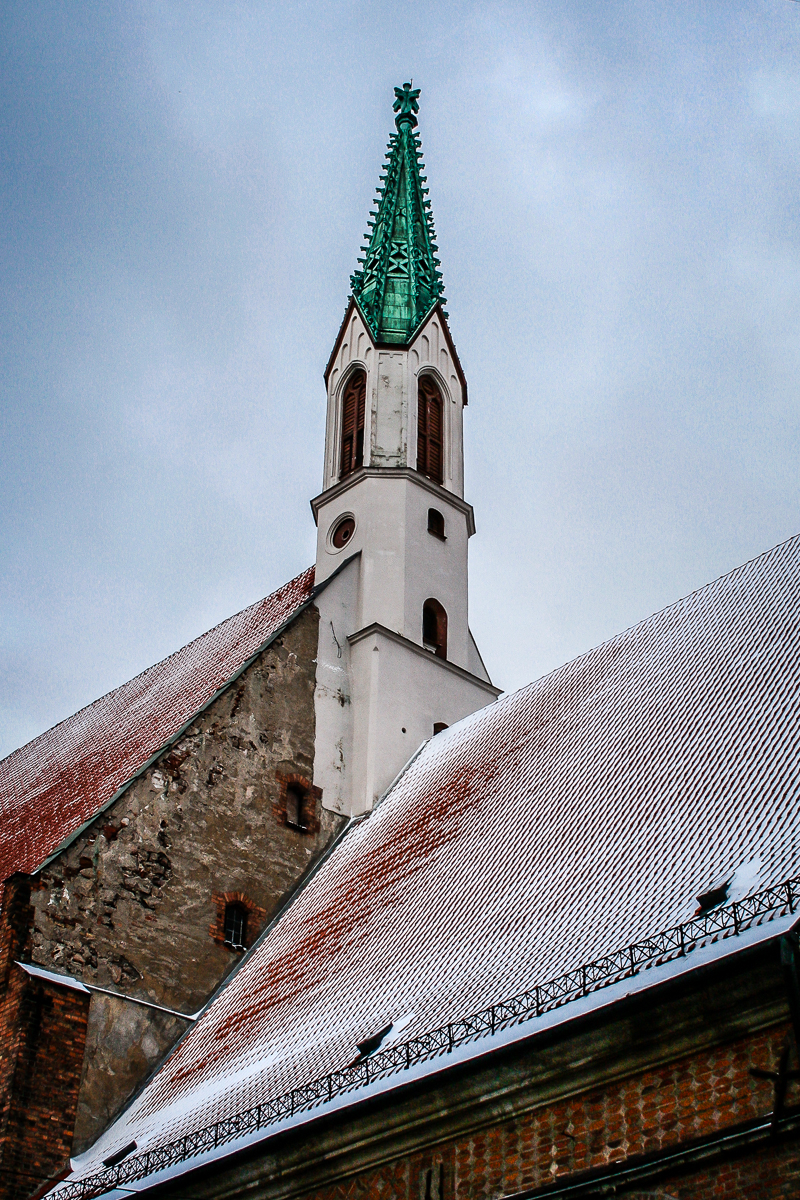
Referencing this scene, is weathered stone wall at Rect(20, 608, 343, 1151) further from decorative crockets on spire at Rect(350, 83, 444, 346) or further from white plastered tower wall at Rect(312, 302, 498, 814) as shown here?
decorative crockets on spire at Rect(350, 83, 444, 346)

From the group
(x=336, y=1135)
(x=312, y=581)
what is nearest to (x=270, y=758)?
(x=312, y=581)

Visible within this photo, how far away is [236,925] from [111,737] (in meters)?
6.49

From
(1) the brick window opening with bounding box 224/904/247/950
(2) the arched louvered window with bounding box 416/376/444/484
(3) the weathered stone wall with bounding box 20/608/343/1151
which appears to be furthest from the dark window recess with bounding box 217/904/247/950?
(2) the arched louvered window with bounding box 416/376/444/484

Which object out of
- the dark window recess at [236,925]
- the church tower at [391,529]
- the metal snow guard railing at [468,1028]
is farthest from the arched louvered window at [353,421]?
the metal snow guard railing at [468,1028]

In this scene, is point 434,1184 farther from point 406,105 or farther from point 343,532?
point 406,105

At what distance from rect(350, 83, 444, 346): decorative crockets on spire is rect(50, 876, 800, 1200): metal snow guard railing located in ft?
53.1

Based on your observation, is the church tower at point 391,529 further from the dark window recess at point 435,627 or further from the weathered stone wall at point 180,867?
the weathered stone wall at point 180,867

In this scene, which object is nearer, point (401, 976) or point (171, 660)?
point (401, 976)

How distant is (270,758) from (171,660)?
258 inches

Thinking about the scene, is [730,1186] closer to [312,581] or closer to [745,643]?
[745,643]

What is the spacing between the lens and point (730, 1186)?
31.3 ft

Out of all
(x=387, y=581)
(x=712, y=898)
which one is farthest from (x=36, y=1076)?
(x=387, y=581)

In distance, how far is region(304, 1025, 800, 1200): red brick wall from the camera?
376 inches

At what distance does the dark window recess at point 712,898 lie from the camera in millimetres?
11242
